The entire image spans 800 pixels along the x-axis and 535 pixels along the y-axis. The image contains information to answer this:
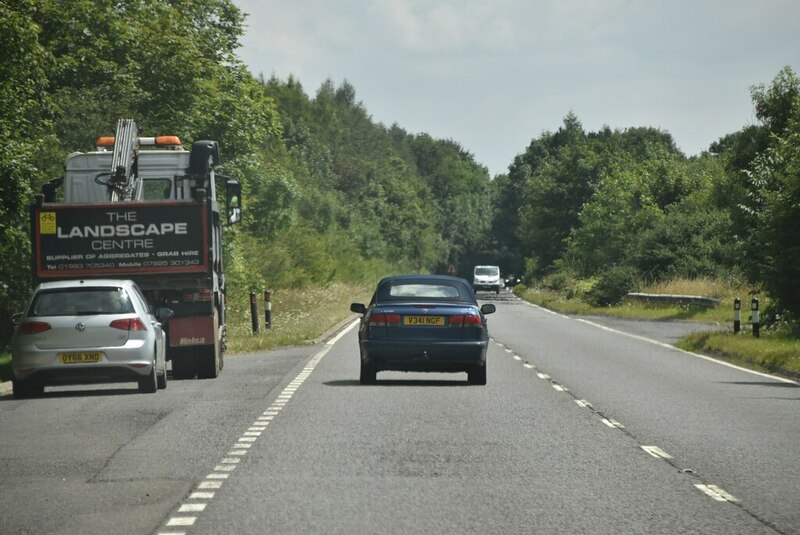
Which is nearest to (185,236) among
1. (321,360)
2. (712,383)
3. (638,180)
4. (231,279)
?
(321,360)

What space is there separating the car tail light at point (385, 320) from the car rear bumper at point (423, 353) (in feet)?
0.78

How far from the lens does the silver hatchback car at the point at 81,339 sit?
58.7 ft

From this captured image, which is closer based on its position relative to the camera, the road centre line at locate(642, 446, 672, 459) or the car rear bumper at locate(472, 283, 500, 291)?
the road centre line at locate(642, 446, 672, 459)

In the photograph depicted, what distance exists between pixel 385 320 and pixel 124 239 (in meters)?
4.57

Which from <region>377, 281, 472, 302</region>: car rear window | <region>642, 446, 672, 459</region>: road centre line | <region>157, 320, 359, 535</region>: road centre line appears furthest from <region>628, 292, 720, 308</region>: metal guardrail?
<region>642, 446, 672, 459</region>: road centre line

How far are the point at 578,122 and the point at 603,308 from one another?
278 ft

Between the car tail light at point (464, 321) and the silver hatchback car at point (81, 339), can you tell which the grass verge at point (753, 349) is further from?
the silver hatchback car at point (81, 339)

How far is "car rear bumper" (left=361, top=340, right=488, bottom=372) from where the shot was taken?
753 inches

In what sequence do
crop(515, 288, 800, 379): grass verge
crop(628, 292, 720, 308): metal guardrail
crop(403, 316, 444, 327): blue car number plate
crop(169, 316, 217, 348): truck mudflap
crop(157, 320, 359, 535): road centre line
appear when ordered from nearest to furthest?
crop(157, 320, 359, 535): road centre line → crop(403, 316, 444, 327): blue car number plate → crop(169, 316, 217, 348): truck mudflap → crop(515, 288, 800, 379): grass verge → crop(628, 292, 720, 308): metal guardrail

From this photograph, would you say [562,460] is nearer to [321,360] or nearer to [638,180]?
[321,360]

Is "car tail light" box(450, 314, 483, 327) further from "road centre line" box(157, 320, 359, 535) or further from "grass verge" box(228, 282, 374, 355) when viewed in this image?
"grass verge" box(228, 282, 374, 355)

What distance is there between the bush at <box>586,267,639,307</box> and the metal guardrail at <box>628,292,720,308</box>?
2582mm

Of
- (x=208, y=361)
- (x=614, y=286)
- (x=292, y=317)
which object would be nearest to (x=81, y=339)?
(x=208, y=361)

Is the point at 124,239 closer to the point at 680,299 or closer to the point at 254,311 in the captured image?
the point at 254,311
